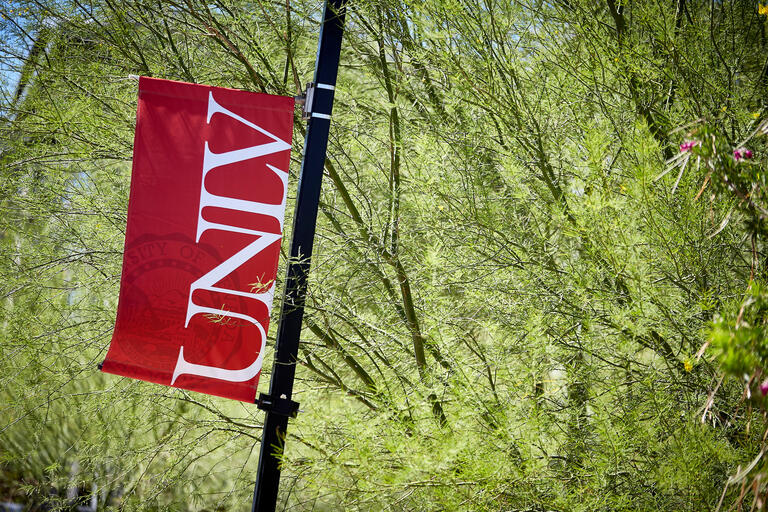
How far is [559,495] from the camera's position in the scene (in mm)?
2141

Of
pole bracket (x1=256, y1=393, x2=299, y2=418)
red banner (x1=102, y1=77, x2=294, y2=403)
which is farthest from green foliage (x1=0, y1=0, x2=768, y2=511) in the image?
red banner (x1=102, y1=77, x2=294, y2=403)

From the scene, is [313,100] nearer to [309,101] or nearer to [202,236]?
[309,101]

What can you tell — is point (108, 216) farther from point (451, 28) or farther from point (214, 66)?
point (451, 28)

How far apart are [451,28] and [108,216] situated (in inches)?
91.3

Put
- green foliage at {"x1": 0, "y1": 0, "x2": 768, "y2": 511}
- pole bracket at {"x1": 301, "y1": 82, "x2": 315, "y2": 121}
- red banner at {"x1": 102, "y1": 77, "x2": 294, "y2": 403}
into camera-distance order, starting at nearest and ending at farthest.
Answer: green foliage at {"x1": 0, "y1": 0, "x2": 768, "y2": 511} < red banner at {"x1": 102, "y1": 77, "x2": 294, "y2": 403} < pole bracket at {"x1": 301, "y1": 82, "x2": 315, "y2": 121}

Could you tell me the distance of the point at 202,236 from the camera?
2.44 meters

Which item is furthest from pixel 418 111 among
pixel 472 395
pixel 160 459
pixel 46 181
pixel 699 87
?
pixel 160 459

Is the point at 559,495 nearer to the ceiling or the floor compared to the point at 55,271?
nearer to the floor

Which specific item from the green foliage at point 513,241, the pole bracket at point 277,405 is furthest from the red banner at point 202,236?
the green foliage at point 513,241

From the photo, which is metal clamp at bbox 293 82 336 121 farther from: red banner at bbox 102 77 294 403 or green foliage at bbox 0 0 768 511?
green foliage at bbox 0 0 768 511

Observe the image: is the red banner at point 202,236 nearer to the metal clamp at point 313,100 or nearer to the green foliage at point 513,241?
the metal clamp at point 313,100

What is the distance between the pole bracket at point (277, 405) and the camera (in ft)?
8.00

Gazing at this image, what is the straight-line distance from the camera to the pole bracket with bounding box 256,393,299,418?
244 cm

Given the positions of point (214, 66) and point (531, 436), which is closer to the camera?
point (531, 436)
